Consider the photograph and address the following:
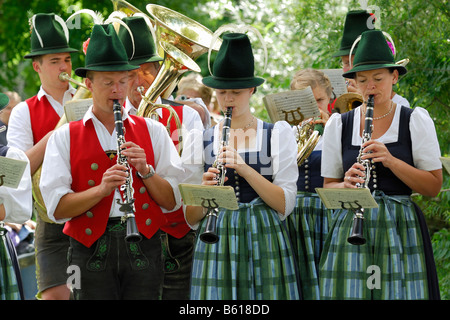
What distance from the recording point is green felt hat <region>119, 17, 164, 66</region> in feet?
20.1

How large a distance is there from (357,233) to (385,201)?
40 cm

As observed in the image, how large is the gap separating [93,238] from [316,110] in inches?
77.3

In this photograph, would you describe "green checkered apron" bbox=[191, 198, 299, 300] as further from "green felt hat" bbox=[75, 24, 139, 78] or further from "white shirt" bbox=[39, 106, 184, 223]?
"green felt hat" bbox=[75, 24, 139, 78]

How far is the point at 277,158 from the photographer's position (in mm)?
5059

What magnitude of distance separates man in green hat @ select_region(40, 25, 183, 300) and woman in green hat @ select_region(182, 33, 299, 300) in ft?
0.79

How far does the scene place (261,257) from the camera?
495cm

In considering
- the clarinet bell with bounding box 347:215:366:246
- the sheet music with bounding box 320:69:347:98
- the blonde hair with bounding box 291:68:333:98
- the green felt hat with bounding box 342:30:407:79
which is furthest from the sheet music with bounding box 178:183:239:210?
the sheet music with bounding box 320:69:347:98

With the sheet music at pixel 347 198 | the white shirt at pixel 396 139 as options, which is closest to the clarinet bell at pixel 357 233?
the sheet music at pixel 347 198

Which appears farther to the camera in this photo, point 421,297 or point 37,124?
point 37,124

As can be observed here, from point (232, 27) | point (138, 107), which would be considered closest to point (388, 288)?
point (232, 27)

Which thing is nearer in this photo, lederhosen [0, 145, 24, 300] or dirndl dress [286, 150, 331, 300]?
lederhosen [0, 145, 24, 300]
